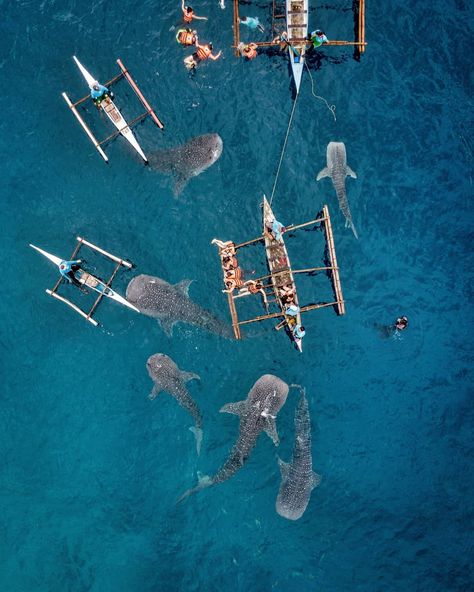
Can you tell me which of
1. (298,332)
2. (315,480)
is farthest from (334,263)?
(315,480)

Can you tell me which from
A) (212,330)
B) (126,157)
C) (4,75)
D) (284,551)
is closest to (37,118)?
(4,75)

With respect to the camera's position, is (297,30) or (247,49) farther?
(247,49)

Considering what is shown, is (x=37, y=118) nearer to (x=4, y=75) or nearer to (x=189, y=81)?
(x=4, y=75)

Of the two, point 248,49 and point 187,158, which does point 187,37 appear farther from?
point 187,158

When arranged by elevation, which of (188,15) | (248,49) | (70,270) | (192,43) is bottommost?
(70,270)

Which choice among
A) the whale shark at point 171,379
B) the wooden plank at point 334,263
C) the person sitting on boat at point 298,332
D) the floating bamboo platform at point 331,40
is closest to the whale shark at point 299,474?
the person sitting on boat at point 298,332

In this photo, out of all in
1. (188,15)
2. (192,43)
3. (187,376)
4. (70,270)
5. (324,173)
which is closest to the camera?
(188,15)
